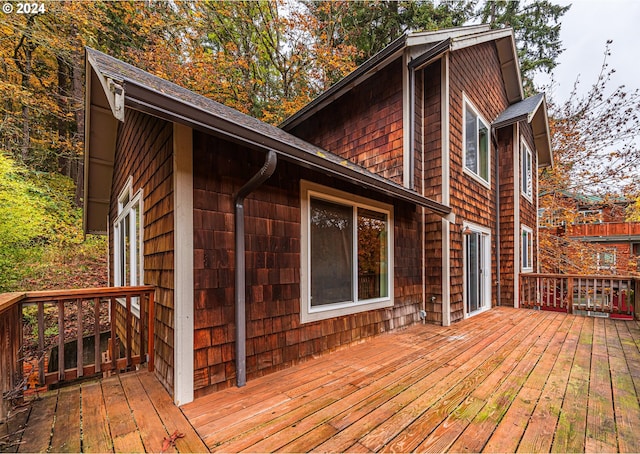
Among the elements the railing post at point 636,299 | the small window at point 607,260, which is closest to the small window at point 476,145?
the railing post at point 636,299

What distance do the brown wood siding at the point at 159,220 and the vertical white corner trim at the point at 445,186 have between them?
422cm

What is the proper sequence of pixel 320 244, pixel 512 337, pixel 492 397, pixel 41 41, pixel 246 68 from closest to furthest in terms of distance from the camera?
pixel 492 397
pixel 320 244
pixel 512 337
pixel 41 41
pixel 246 68

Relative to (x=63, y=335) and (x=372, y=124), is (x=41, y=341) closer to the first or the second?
(x=63, y=335)

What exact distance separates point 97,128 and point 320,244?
427 cm

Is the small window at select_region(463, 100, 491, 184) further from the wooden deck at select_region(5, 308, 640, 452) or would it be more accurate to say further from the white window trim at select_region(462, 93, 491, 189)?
the wooden deck at select_region(5, 308, 640, 452)

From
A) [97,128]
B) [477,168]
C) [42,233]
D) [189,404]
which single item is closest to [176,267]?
[189,404]

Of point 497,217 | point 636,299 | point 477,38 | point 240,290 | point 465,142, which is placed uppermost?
point 477,38

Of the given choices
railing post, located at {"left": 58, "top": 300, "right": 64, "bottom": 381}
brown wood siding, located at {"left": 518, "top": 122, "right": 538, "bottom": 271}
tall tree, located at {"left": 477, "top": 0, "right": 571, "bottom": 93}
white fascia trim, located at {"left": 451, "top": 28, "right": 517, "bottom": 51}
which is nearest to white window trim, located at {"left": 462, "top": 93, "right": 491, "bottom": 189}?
white fascia trim, located at {"left": 451, "top": 28, "right": 517, "bottom": 51}

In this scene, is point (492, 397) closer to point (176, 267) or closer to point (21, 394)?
point (176, 267)

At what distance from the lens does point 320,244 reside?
351cm

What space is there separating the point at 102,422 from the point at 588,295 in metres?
8.49

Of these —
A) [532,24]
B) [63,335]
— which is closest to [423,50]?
[63,335]

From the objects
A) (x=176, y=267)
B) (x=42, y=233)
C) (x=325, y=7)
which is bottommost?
(x=176, y=267)

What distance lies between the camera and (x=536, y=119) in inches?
326
